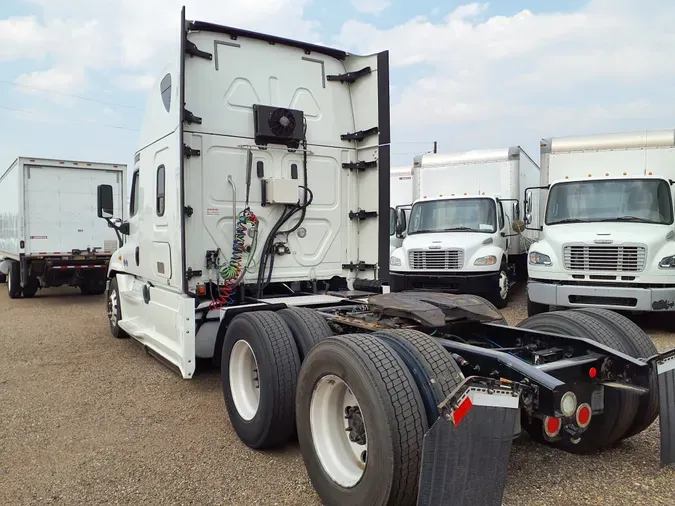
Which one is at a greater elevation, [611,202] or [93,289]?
[611,202]

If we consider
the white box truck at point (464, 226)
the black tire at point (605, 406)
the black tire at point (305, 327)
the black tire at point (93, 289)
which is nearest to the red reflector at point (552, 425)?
the black tire at point (605, 406)

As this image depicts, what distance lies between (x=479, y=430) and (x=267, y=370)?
1.80m

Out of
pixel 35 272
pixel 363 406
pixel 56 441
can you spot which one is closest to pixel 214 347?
pixel 56 441

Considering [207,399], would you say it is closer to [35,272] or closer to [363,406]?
[363,406]

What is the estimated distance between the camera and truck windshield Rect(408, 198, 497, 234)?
11430 millimetres

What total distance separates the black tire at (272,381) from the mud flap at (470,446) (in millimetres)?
1600

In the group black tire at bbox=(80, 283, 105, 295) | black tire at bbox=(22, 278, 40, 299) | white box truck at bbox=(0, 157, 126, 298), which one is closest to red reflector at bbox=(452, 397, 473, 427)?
white box truck at bbox=(0, 157, 126, 298)

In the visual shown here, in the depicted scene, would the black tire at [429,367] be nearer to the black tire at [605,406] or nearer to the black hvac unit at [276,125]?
the black tire at [605,406]

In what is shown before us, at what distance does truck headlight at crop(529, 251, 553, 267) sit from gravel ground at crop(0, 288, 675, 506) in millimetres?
4809

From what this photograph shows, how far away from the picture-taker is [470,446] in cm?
248

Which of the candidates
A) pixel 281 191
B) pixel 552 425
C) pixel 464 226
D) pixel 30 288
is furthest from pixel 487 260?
pixel 30 288

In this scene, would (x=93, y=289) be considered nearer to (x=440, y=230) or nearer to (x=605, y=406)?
(x=440, y=230)

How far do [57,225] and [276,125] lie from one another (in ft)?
32.4

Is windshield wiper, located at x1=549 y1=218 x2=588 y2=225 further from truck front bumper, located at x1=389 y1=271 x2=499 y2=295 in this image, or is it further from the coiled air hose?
the coiled air hose
